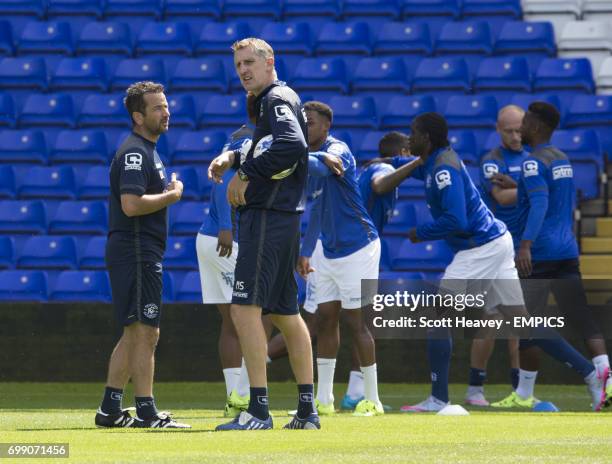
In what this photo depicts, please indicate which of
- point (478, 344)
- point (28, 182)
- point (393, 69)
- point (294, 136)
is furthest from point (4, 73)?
point (294, 136)

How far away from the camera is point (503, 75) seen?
1476 cm

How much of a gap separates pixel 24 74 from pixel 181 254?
12.8 feet

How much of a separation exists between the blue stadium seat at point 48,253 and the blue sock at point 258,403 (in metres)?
6.87

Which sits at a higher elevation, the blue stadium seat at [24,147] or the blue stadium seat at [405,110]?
the blue stadium seat at [405,110]

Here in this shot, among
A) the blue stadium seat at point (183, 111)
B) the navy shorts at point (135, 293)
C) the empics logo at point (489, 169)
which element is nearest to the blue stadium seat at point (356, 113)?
the blue stadium seat at point (183, 111)

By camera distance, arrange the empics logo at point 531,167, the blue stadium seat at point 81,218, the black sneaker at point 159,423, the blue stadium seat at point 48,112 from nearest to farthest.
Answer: the black sneaker at point 159,423 → the empics logo at point 531,167 → the blue stadium seat at point 81,218 → the blue stadium seat at point 48,112

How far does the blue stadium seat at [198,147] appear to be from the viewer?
46.5 feet

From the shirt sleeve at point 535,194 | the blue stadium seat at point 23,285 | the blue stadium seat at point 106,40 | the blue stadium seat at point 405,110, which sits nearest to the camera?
the shirt sleeve at point 535,194

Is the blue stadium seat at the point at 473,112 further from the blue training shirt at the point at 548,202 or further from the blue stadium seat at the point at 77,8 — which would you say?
the blue stadium seat at the point at 77,8

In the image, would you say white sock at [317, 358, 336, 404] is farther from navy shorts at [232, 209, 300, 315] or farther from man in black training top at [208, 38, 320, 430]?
navy shorts at [232, 209, 300, 315]

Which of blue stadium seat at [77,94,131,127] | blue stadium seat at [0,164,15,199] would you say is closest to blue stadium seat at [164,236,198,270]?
blue stadium seat at [0,164,15,199]

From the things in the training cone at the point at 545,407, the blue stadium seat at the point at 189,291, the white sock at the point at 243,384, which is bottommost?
the training cone at the point at 545,407

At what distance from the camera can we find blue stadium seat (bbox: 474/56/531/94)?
48.2 ft

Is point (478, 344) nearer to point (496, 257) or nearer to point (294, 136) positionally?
point (496, 257)
